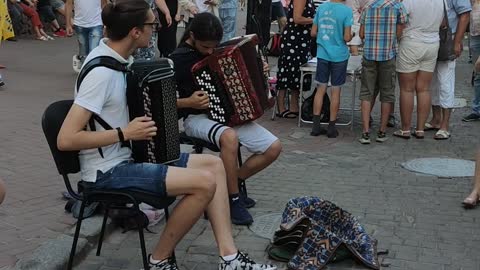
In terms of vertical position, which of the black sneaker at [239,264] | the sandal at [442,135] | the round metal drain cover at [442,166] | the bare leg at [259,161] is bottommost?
the sandal at [442,135]

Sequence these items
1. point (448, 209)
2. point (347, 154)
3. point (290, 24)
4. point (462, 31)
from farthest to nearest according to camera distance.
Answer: point (290, 24), point (462, 31), point (347, 154), point (448, 209)

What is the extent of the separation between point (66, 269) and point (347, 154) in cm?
373

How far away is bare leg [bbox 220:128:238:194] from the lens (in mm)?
4719

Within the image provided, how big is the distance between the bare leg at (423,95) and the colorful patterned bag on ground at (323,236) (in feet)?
11.2

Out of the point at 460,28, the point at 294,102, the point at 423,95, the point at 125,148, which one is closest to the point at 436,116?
the point at 423,95

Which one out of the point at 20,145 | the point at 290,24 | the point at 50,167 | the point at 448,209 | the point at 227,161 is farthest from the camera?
the point at 290,24

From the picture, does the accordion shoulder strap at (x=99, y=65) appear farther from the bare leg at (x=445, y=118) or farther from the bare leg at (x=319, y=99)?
the bare leg at (x=445, y=118)

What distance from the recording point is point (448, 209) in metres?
5.34

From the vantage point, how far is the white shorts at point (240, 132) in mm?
4805

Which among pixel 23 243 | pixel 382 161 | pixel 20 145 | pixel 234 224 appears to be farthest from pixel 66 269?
pixel 382 161

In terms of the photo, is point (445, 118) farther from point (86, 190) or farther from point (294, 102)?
point (86, 190)

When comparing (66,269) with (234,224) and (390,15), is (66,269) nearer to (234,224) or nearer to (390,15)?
(234,224)

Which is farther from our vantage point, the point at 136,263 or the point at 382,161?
the point at 382,161

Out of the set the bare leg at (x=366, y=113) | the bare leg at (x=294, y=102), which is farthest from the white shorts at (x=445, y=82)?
the bare leg at (x=294, y=102)
